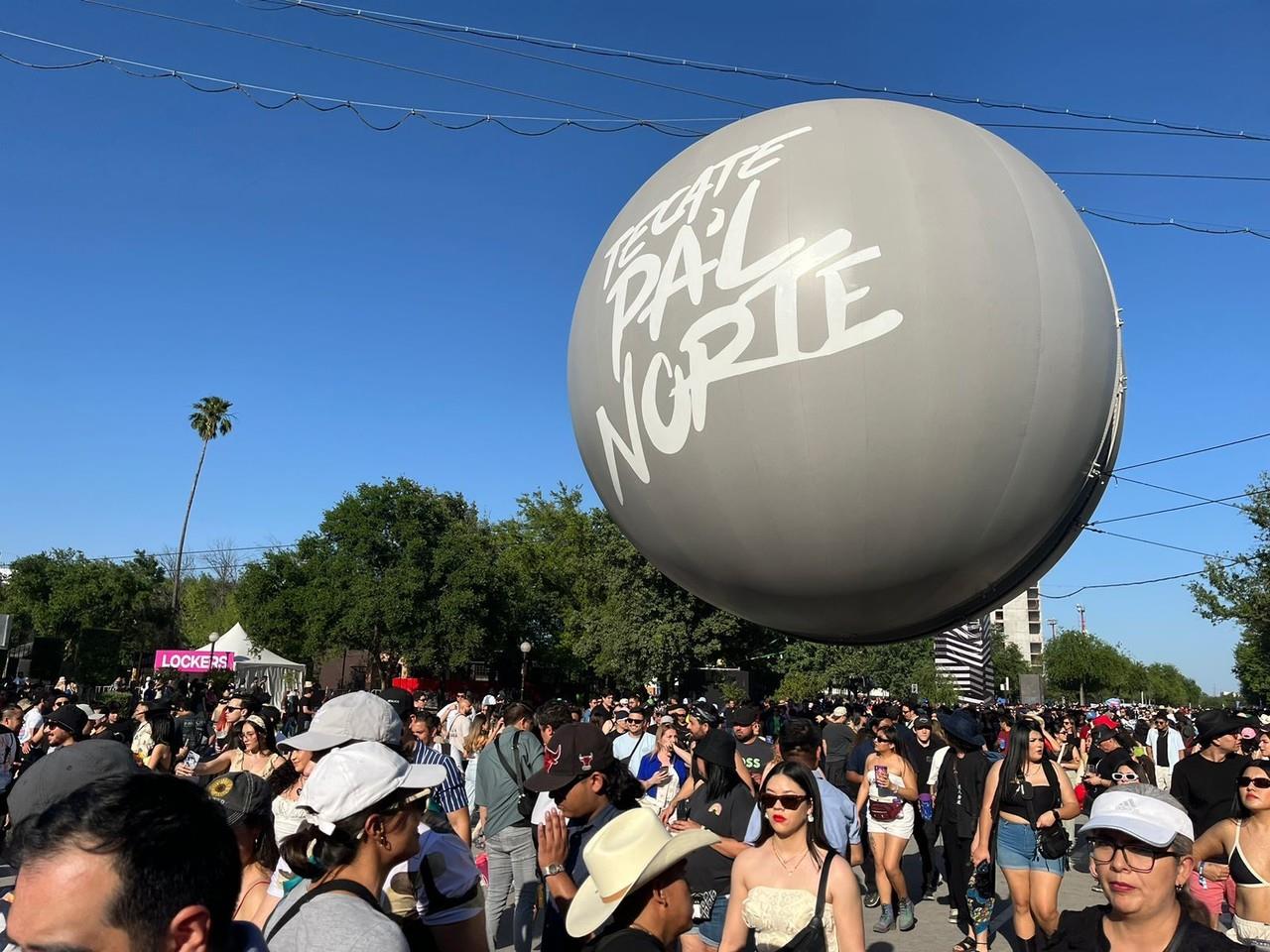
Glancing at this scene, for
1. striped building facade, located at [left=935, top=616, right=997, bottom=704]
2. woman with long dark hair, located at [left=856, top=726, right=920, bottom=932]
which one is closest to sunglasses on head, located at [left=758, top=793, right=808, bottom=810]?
woman with long dark hair, located at [left=856, top=726, right=920, bottom=932]

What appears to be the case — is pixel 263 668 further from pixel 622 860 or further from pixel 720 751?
pixel 622 860

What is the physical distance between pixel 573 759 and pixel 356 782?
159 centimetres

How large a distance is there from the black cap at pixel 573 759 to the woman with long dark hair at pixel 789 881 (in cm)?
70

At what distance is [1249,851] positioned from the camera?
170 inches

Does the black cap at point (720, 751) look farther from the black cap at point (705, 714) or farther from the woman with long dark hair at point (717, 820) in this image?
the black cap at point (705, 714)

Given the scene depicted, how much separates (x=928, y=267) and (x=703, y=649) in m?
33.7

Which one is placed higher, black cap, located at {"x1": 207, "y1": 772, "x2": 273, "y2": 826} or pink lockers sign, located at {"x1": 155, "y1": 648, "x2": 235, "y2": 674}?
pink lockers sign, located at {"x1": 155, "y1": 648, "x2": 235, "y2": 674}

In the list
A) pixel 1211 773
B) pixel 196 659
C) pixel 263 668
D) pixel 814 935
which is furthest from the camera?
pixel 263 668

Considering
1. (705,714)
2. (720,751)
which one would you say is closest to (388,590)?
(705,714)

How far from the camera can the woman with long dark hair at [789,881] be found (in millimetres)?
3584

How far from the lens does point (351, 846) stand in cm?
239

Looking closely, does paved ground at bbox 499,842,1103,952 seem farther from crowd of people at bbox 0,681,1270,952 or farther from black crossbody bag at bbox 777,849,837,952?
black crossbody bag at bbox 777,849,837,952

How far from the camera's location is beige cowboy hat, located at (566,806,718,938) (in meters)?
2.54

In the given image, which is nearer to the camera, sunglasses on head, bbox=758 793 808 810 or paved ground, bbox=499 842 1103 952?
sunglasses on head, bbox=758 793 808 810
